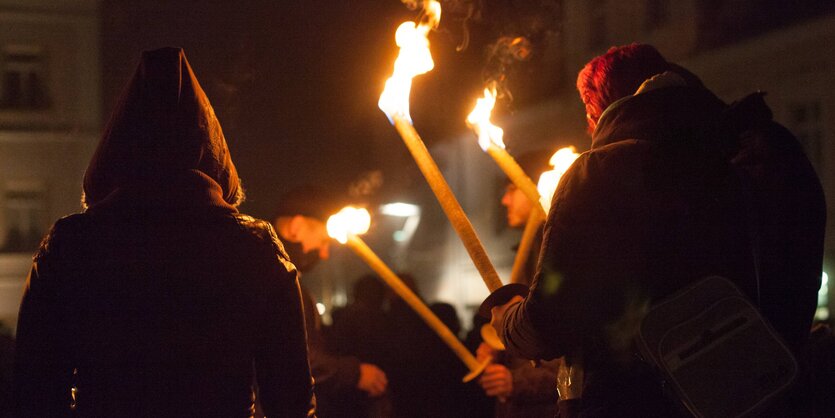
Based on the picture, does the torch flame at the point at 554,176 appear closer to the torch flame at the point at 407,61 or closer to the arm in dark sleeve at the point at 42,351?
the torch flame at the point at 407,61

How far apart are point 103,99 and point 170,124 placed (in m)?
22.2

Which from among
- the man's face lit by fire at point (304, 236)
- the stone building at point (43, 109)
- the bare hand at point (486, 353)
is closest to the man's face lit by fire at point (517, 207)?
the man's face lit by fire at point (304, 236)

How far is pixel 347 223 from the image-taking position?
388 cm

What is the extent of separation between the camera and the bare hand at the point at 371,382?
498 cm

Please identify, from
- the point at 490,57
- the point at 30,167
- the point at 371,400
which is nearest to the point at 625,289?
the point at 490,57

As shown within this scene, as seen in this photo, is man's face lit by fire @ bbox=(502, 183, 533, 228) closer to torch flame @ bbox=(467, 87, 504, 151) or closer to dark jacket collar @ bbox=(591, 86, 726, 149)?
torch flame @ bbox=(467, 87, 504, 151)

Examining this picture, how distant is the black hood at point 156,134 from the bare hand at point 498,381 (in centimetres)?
182

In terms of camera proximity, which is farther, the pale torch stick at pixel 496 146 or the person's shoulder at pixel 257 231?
the pale torch stick at pixel 496 146

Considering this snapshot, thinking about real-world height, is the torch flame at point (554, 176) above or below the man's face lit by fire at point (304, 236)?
below

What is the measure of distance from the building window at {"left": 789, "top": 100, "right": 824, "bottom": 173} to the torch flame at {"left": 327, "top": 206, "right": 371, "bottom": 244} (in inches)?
440

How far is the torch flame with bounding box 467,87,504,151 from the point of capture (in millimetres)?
3504

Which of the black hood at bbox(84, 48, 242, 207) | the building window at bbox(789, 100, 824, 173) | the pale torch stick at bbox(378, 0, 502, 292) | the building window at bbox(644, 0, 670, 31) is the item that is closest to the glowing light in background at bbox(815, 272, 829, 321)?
the building window at bbox(789, 100, 824, 173)

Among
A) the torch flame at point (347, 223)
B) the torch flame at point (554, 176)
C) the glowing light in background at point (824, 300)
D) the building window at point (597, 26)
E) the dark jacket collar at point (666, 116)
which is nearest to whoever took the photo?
the dark jacket collar at point (666, 116)

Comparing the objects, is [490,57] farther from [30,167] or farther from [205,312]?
[30,167]
